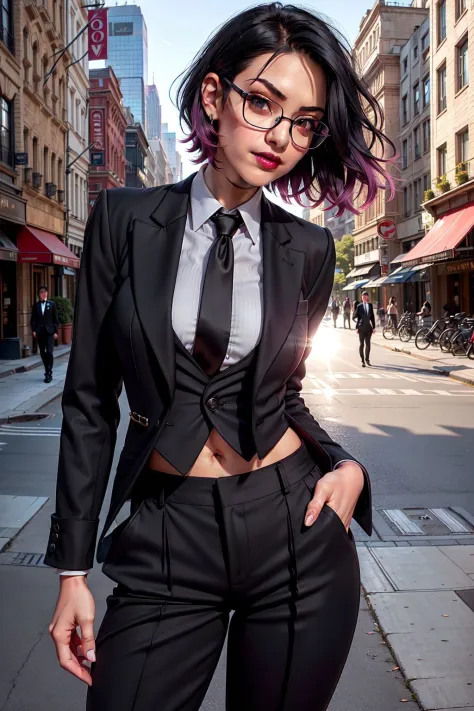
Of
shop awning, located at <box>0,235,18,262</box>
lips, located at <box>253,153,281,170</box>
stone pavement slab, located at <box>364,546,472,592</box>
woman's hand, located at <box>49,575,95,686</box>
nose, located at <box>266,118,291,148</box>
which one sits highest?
shop awning, located at <box>0,235,18,262</box>

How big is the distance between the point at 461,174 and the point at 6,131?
16.6 metres

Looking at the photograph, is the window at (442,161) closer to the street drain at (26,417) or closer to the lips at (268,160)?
the street drain at (26,417)

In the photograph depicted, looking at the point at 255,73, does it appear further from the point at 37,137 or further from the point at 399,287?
the point at 399,287

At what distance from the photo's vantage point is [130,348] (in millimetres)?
1558

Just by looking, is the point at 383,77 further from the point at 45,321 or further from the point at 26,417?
the point at 26,417

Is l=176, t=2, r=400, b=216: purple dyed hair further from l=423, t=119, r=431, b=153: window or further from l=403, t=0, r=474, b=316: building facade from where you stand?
l=423, t=119, r=431, b=153: window

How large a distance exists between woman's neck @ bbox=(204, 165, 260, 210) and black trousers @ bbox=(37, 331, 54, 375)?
14.8m

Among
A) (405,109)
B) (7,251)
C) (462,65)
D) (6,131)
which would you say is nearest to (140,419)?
(7,251)

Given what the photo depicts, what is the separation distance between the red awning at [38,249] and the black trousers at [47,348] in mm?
8572

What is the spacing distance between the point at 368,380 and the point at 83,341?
15.2m

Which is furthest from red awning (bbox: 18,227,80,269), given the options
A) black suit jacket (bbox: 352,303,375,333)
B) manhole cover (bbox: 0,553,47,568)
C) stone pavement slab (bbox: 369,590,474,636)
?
stone pavement slab (bbox: 369,590,474,636)

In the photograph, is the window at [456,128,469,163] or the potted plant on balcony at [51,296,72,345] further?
the window at [456,128,469,163]

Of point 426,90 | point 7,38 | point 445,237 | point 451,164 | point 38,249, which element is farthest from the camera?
point 426,90

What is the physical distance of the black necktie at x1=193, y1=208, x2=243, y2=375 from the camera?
159 cm
